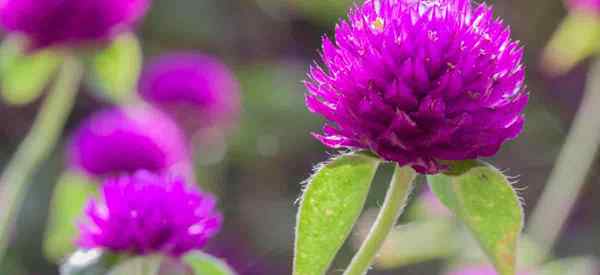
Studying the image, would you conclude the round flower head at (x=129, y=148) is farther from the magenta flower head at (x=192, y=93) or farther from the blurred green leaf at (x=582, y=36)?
the blurred green leaf at (x=582, y=36)

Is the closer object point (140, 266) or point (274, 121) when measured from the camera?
point (140, 266)

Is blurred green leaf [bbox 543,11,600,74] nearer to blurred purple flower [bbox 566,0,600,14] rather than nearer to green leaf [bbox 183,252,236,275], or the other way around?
blurred purple flower [bbox 566,0,600,14]

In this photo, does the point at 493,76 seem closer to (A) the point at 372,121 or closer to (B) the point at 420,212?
(A) the point at 372,121

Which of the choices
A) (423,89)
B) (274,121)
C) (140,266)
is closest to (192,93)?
(274,121)

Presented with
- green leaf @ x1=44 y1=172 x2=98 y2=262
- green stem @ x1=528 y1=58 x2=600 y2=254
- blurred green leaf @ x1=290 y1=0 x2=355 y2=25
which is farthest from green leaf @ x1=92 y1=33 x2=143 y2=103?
blurred green leaf @ x1=290 y1=0 x2=355 y2=25

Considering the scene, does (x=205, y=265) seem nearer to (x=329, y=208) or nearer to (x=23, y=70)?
(x=329, y=208)

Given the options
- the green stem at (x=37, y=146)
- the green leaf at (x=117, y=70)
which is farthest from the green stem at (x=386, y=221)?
the green leaf at (x=117, y=70)
